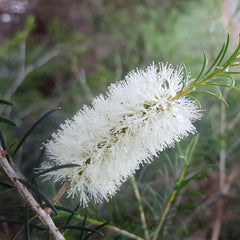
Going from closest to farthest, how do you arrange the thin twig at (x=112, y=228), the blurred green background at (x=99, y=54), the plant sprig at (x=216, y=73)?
1. the plant sprig at (x=216, y=73)
2. the thin twig at (x=112, y=228)
3. the blurred green background at (x=99, y=54)

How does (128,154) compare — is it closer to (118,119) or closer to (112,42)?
(118,119)

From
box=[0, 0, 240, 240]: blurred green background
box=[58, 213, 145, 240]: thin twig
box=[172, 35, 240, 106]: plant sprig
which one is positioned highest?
box=[0, 0, 240, 240]: blurred green background

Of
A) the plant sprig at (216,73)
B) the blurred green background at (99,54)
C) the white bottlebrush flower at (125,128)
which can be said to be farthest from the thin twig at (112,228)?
the plant sprig at (216,73)

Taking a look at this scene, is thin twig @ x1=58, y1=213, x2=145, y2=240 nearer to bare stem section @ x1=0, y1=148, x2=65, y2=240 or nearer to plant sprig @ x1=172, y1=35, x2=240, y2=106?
bare stem section @ x1=0, y1=148, x2=65, y2=240

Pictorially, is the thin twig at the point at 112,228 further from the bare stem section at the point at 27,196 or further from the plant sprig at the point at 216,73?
the plant sprig at the point at 216,73

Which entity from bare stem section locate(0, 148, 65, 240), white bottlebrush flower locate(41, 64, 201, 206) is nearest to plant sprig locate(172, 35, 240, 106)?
white bottlebrush flower locate(41, 64, 201, 206)
